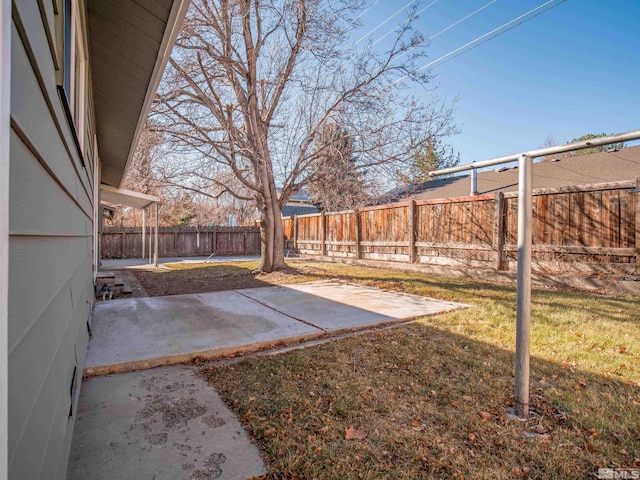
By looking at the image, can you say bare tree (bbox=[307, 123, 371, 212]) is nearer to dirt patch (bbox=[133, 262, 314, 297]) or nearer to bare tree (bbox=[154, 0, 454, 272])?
bare tree (bbox=[154, 0, 454, 272])

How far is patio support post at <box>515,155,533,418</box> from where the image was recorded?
7.02 ft

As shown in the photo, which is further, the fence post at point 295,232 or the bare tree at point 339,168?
the fence post at point 295,232

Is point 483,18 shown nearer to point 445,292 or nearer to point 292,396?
point 445,292

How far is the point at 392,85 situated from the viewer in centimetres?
768

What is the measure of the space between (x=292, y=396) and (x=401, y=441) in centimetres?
79

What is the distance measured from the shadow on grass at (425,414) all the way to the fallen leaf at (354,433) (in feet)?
0.08

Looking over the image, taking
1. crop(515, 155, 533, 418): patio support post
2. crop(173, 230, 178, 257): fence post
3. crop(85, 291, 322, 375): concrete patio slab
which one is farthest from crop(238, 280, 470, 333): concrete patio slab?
crop(173, 230, 178, 257): fence post

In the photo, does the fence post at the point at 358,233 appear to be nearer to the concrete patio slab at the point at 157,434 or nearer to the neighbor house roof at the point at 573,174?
the neighbor house roof at the point at 573,174

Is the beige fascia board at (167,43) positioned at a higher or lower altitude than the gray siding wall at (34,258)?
higher

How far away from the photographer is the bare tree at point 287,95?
6977 millimetres

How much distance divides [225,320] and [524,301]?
3.21 m

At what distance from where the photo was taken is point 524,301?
84.4 inches

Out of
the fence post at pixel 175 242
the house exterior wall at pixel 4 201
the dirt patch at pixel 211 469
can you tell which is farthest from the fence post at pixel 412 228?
the fence post at pixel 175 242

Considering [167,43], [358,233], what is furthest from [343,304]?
[358,233]
